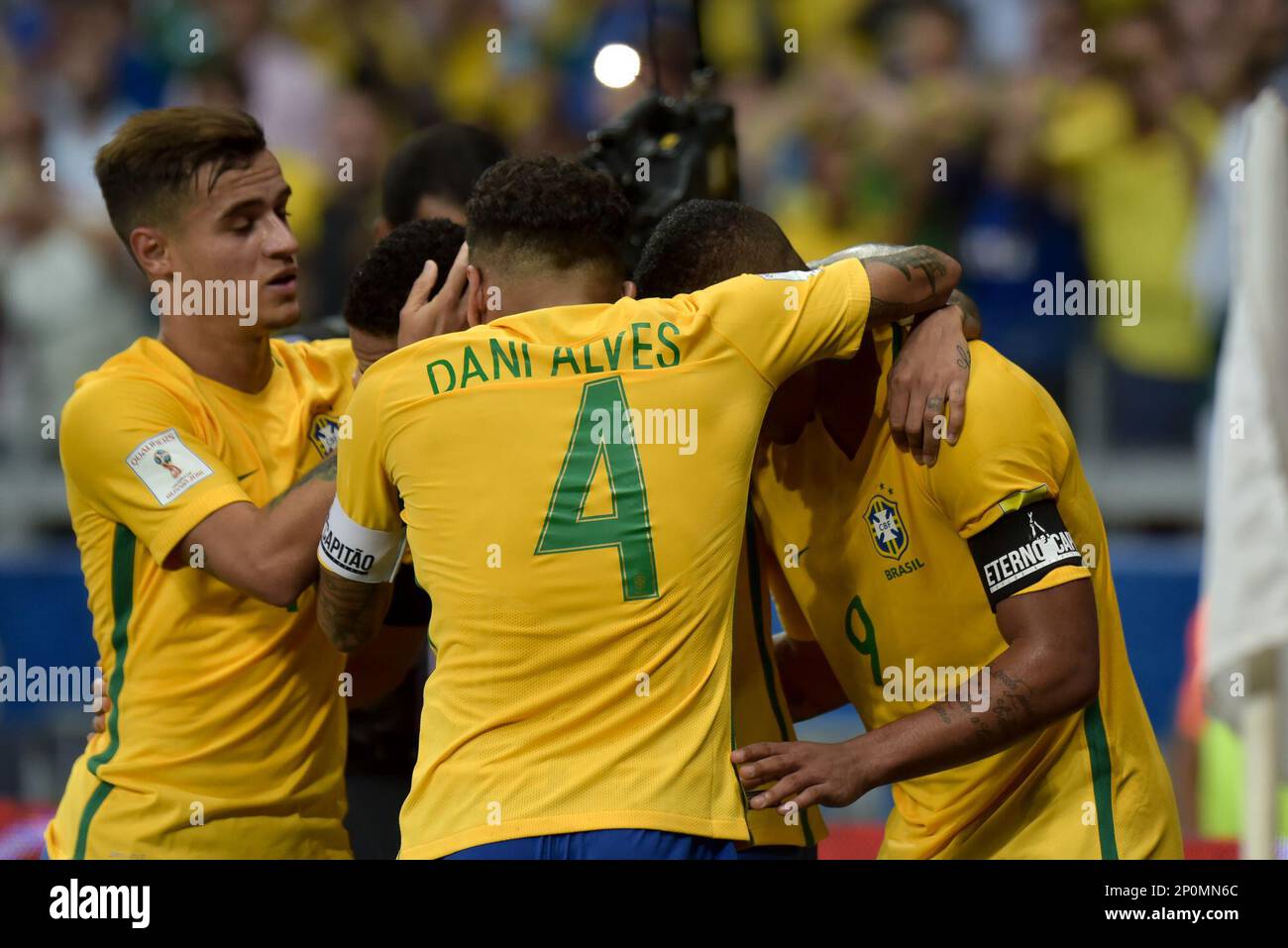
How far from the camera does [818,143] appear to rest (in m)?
7.34

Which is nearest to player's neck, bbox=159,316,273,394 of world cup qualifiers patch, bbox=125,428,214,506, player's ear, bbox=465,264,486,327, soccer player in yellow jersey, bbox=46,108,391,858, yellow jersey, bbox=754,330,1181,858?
soccer player in yellow jersey, bbox=46,108,391,858

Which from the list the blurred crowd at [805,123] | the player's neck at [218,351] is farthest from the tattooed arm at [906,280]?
the blurred crowd at [805,123]

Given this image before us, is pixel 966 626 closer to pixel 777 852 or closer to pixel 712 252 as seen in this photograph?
pixel 777 852

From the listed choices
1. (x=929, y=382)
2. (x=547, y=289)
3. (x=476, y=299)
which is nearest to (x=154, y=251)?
(x=476, y=299)

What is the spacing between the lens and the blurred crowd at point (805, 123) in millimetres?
6781

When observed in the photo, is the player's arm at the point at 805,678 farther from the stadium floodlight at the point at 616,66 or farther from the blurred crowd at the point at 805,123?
the blurred crowd at the point at 805,123

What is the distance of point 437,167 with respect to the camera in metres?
4.20

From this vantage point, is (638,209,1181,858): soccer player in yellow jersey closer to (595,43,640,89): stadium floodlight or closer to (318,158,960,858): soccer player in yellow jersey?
(318,158,960,858): soccer player in yellow jersey

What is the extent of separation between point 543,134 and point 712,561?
18.6 feet

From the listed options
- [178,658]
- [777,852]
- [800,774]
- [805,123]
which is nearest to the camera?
[800,774]

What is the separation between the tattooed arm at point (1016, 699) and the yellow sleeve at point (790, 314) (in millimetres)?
510

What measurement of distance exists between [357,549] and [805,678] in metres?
1.09

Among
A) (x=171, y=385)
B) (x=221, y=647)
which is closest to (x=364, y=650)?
(x=221, y=647)

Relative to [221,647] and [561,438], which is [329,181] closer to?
[221,647]
